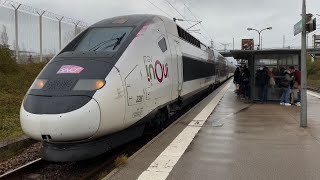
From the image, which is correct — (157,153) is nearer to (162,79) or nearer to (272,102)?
(162,79)

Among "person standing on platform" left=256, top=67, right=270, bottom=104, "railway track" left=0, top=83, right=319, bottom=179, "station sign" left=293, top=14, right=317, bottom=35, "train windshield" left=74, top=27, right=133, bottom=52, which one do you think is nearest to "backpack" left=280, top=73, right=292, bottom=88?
"person standing on platform" left=256, top=67, right=270, bottom=104

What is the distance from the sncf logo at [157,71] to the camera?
29.8 ft

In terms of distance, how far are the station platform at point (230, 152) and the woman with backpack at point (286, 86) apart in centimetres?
427

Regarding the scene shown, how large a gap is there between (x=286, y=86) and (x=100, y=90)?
11041 millimetres

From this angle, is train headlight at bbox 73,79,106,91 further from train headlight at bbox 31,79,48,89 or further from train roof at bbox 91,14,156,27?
train roof at bbox 91,14,156,27

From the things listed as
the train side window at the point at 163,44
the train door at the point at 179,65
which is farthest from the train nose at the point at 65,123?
the train door at the point at 179,65

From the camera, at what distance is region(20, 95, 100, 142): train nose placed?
22.5ft

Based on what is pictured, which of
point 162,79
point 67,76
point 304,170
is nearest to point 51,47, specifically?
point 162,79

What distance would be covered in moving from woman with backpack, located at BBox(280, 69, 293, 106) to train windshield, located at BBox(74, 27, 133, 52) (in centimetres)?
918

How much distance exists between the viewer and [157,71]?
9648 millimetres

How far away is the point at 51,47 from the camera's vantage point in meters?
27.4

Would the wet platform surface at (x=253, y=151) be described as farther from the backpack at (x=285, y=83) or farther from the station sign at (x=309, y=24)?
the backpack at (x=285, y=83)

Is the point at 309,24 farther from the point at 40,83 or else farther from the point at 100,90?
the point at 40,83

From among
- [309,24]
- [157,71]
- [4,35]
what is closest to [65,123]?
[157,71]
